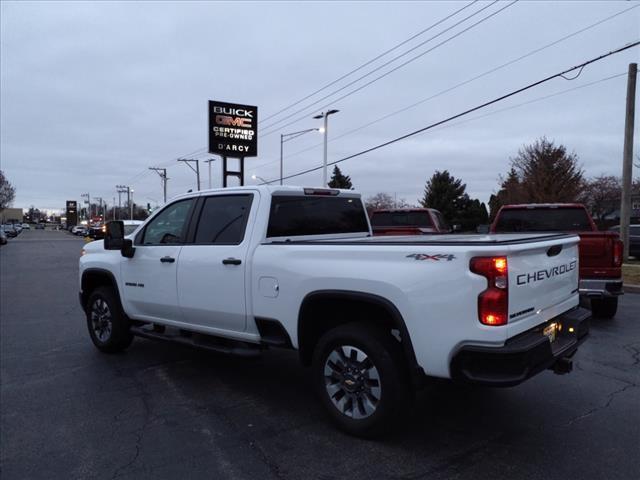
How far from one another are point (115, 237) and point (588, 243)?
6571 mm

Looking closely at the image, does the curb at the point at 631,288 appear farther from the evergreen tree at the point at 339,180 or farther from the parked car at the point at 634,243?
the evergreen tree at the point at 339,180

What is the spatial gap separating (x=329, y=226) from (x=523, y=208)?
5462 millimetres

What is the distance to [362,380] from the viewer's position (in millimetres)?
3717

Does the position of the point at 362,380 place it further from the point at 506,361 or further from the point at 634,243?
the point at 634,243

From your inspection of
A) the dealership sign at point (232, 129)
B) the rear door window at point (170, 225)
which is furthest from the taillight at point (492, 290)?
the dealership sign at point (232, 129)

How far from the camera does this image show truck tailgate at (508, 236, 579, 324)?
3.22 meters

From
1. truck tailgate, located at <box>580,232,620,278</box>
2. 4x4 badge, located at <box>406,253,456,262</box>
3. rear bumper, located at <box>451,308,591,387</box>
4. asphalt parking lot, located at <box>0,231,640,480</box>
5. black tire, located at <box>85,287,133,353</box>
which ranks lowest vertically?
asphalt parking lot, located at <box>0,231,640,480</box>

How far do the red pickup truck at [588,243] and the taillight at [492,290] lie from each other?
3860 mm

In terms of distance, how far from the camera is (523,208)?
30.4ft

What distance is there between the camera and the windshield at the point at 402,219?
13.6 meters

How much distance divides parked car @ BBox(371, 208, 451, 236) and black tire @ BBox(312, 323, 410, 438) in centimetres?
897

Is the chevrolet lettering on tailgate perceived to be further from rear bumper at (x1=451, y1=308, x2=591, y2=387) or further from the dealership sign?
the dealership sign

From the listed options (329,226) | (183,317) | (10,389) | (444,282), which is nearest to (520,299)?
(444,282)

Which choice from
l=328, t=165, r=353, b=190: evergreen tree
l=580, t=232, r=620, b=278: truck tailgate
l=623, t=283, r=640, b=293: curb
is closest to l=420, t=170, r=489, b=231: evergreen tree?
l=328, t=165, r=353, b=190: evergreen tree
